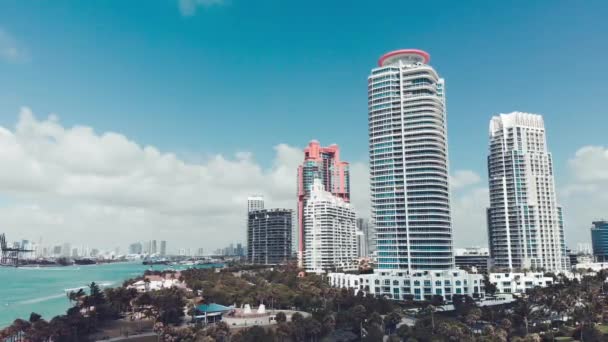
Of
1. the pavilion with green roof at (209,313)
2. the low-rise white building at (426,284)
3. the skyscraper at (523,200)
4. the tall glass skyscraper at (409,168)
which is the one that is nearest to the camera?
the pavilion with green roof at (209,313)

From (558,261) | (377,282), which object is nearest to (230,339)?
(377,282)

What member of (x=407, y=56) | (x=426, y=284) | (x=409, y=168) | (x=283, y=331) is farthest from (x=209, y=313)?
(x=407, y=56)

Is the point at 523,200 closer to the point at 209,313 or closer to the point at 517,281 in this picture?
the point at 517,281

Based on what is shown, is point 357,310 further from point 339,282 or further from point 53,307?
point 53,307

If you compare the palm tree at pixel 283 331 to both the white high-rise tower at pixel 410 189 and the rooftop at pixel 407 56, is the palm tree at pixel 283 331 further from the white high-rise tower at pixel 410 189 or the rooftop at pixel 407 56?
the rooftop at pixel 407 56

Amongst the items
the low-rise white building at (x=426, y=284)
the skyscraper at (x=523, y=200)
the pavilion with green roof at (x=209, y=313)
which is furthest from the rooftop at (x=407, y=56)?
the pavilion with green roof at (x=209, y=313)

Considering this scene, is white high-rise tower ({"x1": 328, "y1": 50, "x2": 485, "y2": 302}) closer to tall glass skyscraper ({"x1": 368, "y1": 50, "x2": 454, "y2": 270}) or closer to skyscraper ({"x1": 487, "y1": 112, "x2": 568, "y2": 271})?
tall glass skyscraper ({"x1": 368, "y1": 50, "x2": 454, "y2": 270})
